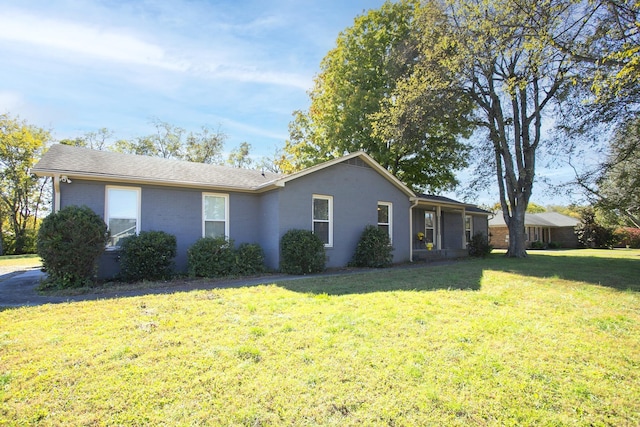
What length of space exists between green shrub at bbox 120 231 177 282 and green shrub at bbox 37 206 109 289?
881mm

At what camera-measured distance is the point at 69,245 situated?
770 centimetres

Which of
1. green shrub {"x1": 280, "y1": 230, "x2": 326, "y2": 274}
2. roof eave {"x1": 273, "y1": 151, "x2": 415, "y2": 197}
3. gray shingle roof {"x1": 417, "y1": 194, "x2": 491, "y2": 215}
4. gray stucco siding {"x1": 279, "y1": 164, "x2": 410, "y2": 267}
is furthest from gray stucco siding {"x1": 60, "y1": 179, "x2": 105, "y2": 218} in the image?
gray shingle roof {"x1": 417, "y1": 194, "x2": 491, "y2": 215}

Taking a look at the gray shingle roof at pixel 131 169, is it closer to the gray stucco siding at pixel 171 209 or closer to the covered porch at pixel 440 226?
the gray stucco siding at pixel 171 209

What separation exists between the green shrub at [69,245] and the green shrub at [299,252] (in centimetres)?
486

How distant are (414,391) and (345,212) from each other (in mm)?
9441

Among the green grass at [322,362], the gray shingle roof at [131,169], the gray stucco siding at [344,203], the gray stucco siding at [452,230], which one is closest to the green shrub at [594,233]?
the gray stucco siding at [452,230]

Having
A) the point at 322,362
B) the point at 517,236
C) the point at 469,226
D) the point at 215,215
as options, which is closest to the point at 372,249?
the point at 215,215

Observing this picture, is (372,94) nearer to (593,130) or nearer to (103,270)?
(593,130)

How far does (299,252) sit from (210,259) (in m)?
2.57

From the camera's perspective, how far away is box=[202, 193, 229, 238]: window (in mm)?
10922

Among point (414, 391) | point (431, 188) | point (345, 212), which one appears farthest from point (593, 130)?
point (414, 391)

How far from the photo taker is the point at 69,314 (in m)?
5.32

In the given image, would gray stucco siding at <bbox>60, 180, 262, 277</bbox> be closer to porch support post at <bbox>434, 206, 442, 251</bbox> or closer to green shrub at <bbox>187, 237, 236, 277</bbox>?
green shrub at <bbox>187, 237, 236, 277</bbox>

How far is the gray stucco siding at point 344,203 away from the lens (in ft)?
36.1
